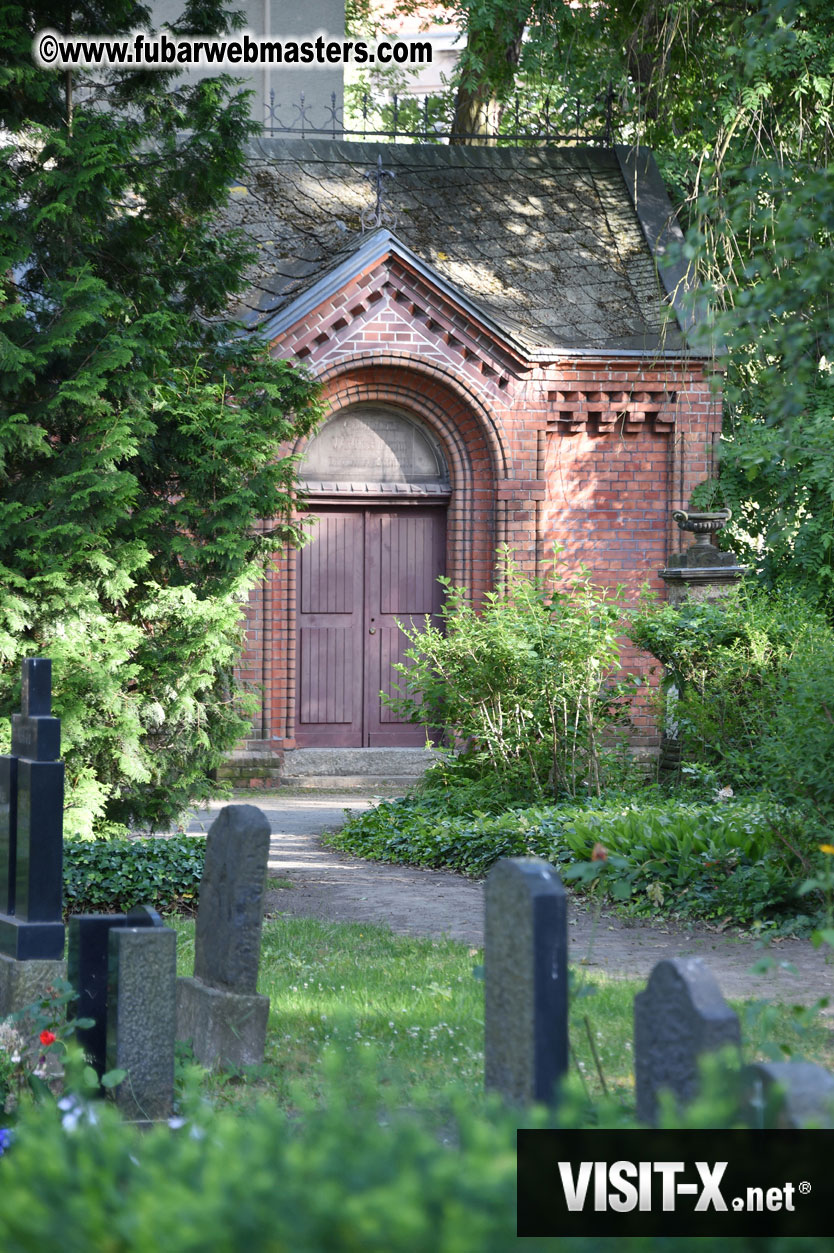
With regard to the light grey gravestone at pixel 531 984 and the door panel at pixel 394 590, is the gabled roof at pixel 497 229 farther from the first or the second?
the light grey gravestone at pixel 531 984

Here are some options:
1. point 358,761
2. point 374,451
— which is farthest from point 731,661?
point 374,451

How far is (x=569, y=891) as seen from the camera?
8.74 metres

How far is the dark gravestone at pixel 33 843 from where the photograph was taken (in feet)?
16.1

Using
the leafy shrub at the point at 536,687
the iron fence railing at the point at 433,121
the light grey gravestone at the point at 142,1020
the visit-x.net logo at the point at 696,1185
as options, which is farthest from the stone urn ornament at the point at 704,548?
the visit-x.net logo at the point at 696,1185

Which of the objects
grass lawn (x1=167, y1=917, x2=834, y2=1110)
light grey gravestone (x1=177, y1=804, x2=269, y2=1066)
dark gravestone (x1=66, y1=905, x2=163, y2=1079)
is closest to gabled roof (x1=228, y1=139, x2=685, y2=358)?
grass lawn (x1=167, y1=917, x2=834, y2=1110)

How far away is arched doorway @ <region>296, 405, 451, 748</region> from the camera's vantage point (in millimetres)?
15539

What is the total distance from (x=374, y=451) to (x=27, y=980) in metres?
11.4

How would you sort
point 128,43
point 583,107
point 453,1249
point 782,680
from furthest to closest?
1. point 583,107
2. point 128,43
3. point 782,680
4. point 453,1249

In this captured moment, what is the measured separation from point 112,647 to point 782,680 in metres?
4.36

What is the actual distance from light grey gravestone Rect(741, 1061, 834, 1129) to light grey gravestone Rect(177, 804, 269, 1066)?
271cm

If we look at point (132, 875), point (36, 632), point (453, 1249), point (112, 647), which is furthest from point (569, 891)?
point (453, 1249)

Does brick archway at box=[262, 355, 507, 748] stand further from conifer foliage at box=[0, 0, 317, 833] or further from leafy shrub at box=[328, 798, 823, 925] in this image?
conifer foliage at box=[0, 0, 317, 833]

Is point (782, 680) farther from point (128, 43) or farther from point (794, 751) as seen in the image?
point (128, 43)

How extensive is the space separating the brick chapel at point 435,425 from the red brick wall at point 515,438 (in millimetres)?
23
